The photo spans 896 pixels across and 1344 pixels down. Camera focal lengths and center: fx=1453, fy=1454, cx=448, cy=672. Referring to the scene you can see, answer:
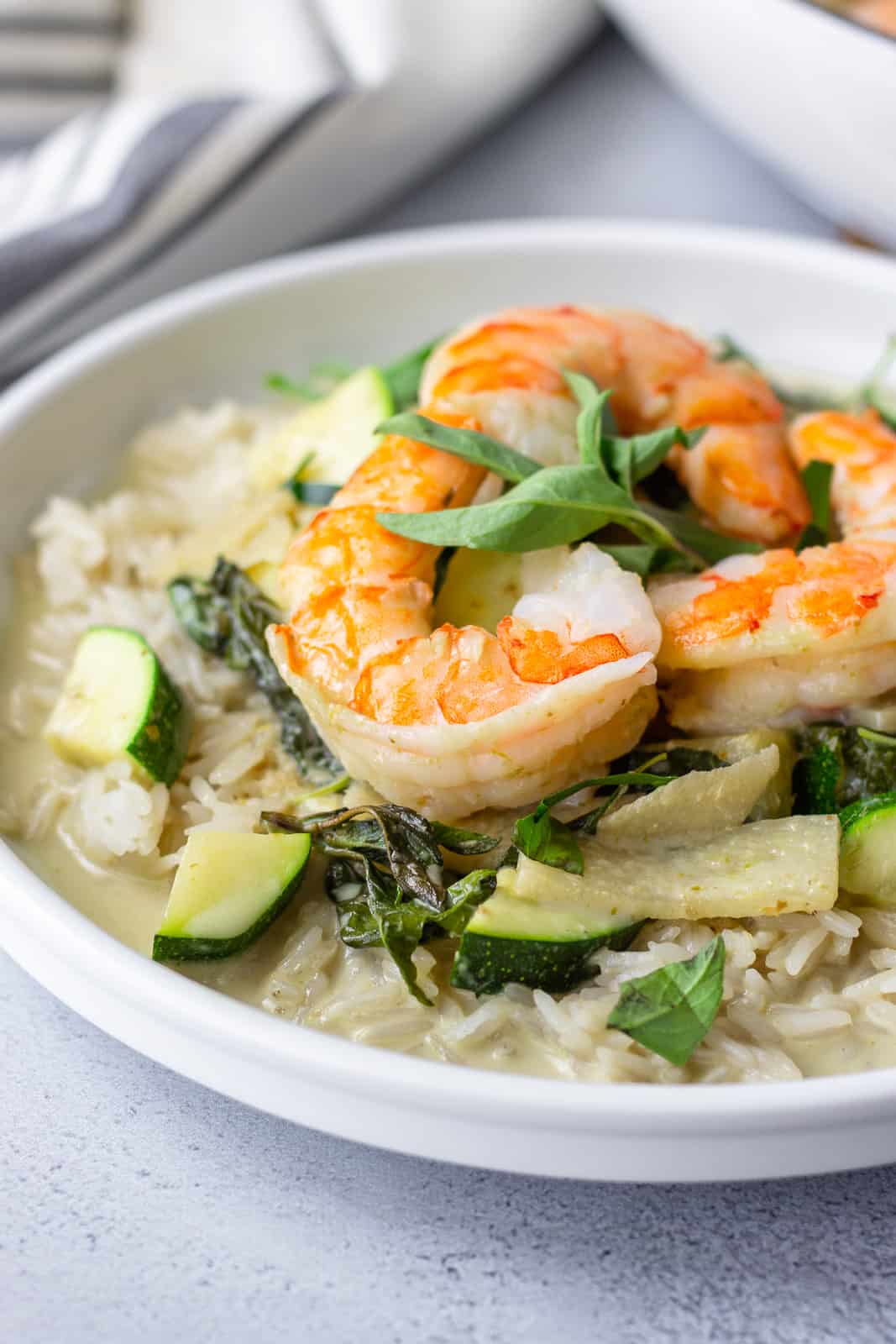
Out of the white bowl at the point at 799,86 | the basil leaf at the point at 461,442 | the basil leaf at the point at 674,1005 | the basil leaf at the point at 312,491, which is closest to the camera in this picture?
the basil leaf at the point at 674,1005

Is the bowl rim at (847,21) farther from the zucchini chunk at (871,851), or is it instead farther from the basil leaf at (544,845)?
the basil leaf at (544,845)

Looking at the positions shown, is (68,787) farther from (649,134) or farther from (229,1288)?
(649,134)

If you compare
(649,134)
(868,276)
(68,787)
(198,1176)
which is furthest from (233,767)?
(649,134)

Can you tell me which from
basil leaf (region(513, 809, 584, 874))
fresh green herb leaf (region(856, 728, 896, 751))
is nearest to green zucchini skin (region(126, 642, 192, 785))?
basil leaf (region(513, 809, 584, 874))

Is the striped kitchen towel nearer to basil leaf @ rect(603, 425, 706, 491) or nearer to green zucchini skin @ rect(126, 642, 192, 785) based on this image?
green zucchini skin @ rect(126, 642, 192, 785)

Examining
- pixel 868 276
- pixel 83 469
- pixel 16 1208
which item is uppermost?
pixel 83 469

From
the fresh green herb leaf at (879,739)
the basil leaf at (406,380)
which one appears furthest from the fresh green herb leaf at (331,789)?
the basil leaf at (406,380)

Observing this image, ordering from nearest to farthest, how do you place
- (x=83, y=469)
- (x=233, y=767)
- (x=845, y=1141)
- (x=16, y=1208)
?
(x=845, y=1141)
(x=16, y=1208)
(x=233, y=767)
(x=83, y=469)
